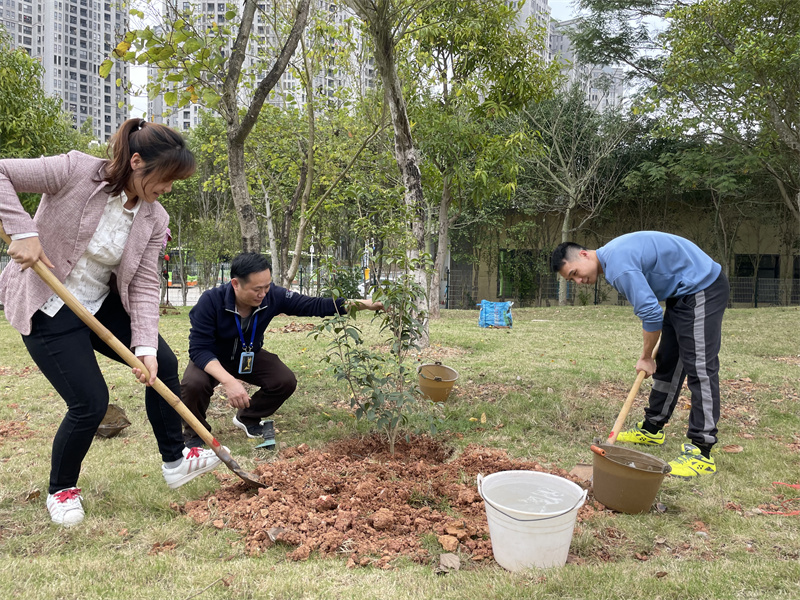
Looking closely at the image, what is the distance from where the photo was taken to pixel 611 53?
55.0 feet

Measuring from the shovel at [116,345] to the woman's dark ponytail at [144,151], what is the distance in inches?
17.5

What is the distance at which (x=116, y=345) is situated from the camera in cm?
262

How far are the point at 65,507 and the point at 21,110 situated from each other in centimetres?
1191

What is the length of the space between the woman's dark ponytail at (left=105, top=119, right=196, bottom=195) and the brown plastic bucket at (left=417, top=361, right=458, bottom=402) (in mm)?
2654

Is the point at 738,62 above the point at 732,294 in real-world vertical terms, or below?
above

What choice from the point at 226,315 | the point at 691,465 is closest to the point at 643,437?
the point at 691,465

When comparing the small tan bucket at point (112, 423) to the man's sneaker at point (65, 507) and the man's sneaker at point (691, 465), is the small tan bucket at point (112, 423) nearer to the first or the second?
the man's sneaker at point (65, 507)

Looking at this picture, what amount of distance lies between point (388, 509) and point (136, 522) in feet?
3.84

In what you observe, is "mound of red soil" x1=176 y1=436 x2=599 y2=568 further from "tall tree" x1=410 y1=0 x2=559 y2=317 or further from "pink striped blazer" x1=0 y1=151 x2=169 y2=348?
"tall tree" x1=410 y1=0 x2=559 y2=317

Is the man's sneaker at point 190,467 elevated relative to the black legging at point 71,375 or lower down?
lower down

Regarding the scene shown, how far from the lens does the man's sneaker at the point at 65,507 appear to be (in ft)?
8.73

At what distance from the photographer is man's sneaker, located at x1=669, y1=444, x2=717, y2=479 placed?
135 inches

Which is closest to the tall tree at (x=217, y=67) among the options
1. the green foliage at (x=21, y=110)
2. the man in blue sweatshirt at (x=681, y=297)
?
the man in blue sweatshirt at (x=681, y=297)

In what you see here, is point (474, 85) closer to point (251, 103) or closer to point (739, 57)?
point (739, 57)
